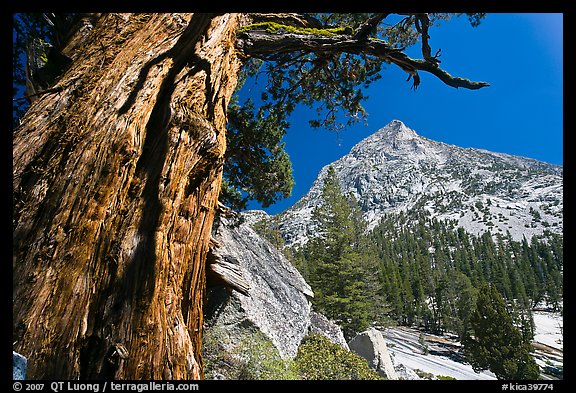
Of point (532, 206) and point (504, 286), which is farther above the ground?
point (532, 206)

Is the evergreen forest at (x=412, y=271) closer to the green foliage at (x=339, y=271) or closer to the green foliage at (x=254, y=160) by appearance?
the green foliage at (x=339, y=271)

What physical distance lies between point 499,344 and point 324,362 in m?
31.8

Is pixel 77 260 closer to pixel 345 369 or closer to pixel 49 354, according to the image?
pixel 49 354

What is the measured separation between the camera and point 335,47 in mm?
5012

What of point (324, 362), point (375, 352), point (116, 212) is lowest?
point (375, 352)

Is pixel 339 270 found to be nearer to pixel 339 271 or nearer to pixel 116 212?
pixel 339 271

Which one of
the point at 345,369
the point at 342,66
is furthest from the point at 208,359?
the point at 342,66

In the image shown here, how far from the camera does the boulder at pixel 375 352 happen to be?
15.4 m

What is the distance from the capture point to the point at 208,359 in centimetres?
681

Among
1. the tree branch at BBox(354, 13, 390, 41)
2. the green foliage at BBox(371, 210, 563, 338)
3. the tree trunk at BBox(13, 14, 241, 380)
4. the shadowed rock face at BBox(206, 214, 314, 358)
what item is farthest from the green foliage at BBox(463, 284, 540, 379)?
the tree trunk at BBox(13, 14, 241, 380)

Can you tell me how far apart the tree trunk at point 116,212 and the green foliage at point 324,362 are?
7377 millimetres

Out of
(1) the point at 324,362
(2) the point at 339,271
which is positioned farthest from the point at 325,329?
(2) the point at 339,271
